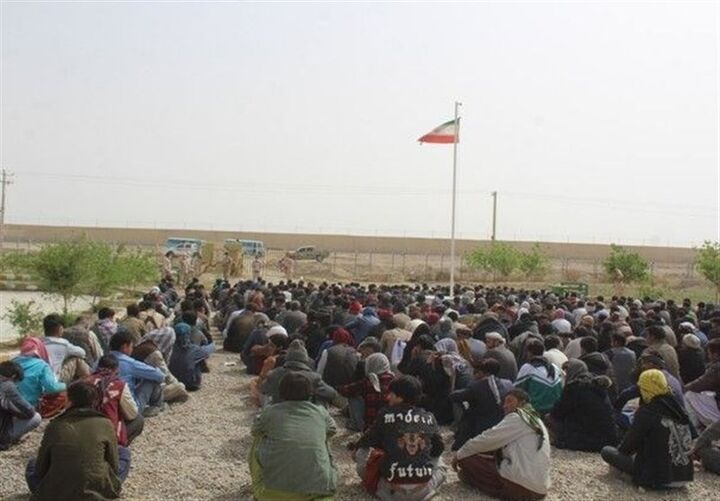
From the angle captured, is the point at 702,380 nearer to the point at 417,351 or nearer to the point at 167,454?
the point at 417,351

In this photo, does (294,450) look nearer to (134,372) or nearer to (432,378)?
(134,372)

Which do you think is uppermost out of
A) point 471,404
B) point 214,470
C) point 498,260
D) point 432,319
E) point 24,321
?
point 498,260

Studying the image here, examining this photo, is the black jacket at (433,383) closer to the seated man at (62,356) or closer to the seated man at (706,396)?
the seated man at (706,396)

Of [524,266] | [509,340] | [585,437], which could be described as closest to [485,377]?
[585,437]

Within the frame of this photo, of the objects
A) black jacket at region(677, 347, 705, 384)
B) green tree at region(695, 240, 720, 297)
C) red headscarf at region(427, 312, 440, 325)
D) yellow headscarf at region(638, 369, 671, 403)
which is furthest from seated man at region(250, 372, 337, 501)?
green tree at region(695, 240, 720, 297)

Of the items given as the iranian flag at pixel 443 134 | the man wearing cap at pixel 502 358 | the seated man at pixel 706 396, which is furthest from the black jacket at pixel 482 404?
the iranian flag at pixel 443 134

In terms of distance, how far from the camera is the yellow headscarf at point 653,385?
680cm

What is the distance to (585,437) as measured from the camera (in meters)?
8.27

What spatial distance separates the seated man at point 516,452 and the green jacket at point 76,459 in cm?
305

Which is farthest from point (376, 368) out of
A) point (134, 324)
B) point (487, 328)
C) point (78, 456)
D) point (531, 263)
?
point (531, 263)

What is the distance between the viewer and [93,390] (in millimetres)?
5801

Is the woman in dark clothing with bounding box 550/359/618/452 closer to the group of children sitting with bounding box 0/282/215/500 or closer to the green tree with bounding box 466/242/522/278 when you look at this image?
the group of children sitting with bounding box 0/282/215/500

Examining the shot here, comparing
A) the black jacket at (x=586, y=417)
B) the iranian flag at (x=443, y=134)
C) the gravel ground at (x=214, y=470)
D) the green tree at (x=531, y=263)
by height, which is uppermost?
the iranian flag at (x=443, y=134)

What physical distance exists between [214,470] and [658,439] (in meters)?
4.12
